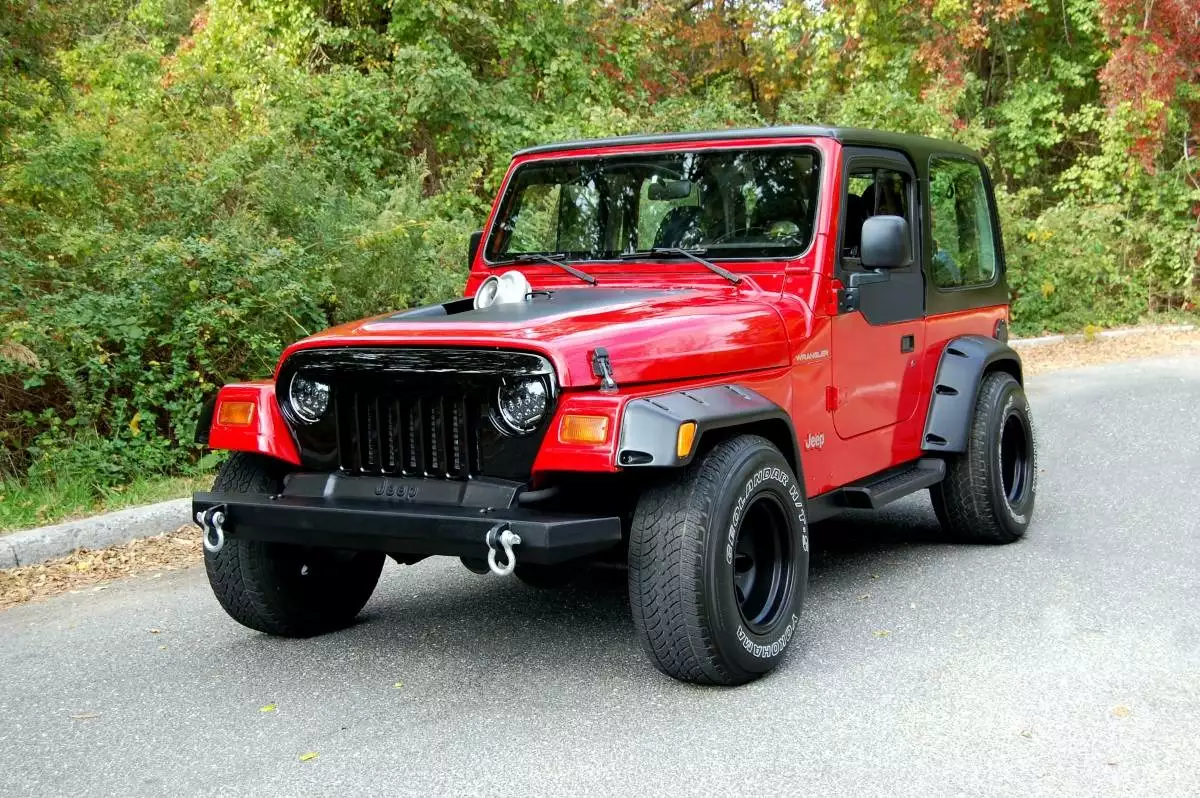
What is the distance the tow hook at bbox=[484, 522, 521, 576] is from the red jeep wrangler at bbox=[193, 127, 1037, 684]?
0.6 inches

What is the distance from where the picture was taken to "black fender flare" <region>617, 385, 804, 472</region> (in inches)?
152

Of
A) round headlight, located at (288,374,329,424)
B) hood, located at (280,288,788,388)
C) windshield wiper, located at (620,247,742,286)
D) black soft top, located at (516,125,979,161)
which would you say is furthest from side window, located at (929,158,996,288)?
round headlight, located at (288,374,329,424)

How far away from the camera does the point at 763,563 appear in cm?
459

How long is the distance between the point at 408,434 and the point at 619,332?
2.61ft

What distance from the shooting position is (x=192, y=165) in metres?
9.93

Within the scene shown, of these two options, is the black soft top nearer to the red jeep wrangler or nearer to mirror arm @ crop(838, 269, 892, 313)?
the red jeep wrangler

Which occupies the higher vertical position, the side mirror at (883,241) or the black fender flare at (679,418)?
the side mirror at (883,241)

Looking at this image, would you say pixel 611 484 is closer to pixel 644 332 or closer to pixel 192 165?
pixel 644 332

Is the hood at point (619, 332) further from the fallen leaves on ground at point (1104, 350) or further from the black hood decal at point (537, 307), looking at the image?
the fallen leaves on ground at point (1104, 350)

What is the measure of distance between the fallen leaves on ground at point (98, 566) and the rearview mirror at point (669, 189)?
2991 mm

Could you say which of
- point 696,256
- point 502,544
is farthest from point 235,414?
point 696,256

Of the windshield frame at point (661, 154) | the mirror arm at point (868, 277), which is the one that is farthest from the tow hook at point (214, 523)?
the mirror arm at point (868, 277)

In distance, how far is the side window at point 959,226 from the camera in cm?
619

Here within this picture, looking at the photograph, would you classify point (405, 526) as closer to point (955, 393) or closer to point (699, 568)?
point (699, 568)
